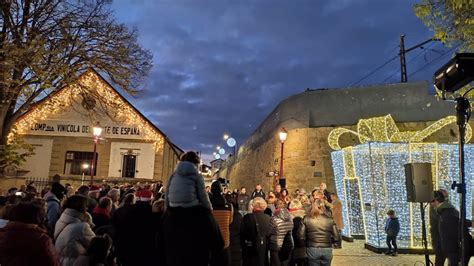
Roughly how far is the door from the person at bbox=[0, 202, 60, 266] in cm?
2020

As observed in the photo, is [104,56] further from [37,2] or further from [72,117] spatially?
[72,117]

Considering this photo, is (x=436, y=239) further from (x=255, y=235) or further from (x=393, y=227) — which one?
(x=255, y=235)

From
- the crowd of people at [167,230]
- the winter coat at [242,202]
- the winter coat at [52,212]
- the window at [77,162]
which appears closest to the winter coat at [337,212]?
the crowd of people at [167,230]

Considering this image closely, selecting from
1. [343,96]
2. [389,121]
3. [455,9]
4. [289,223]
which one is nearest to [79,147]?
[343,96]

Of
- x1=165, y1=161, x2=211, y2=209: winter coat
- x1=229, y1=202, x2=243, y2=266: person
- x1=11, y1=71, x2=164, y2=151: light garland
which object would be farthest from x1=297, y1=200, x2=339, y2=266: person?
x1=11, y1=71, x2=164, y2=151: light garland

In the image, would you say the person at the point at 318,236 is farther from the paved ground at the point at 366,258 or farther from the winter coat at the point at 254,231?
the paved ground at the point at 366,258

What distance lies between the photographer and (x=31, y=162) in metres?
23.0

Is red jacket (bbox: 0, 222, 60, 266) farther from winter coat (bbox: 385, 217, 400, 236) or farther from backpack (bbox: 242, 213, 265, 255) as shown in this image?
winter coat (bbox: 385, 217, 400, 236)

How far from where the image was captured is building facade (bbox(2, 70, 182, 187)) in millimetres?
23156

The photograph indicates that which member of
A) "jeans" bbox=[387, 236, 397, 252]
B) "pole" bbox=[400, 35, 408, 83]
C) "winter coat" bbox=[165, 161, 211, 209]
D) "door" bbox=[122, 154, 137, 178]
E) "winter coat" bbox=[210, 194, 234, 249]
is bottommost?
"jeans" bbox=[387, 236, 397, 252]

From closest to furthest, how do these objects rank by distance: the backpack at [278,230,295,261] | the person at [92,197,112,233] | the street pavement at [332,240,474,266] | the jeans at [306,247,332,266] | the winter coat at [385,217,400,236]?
1. the person at [92,197,112,233]
2. the jeans at [306,247,332,266]
3. the backpack at [278,230,295,261]
4. the street pavement at [332,240,474,266]
5. the winter coat at [385,217,400,236]

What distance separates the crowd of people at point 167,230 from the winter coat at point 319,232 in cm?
2

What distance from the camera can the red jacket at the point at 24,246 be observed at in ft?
11.8

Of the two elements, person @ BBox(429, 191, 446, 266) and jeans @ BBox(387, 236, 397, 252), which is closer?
person @ BBox(429, 191, 446, 266)
